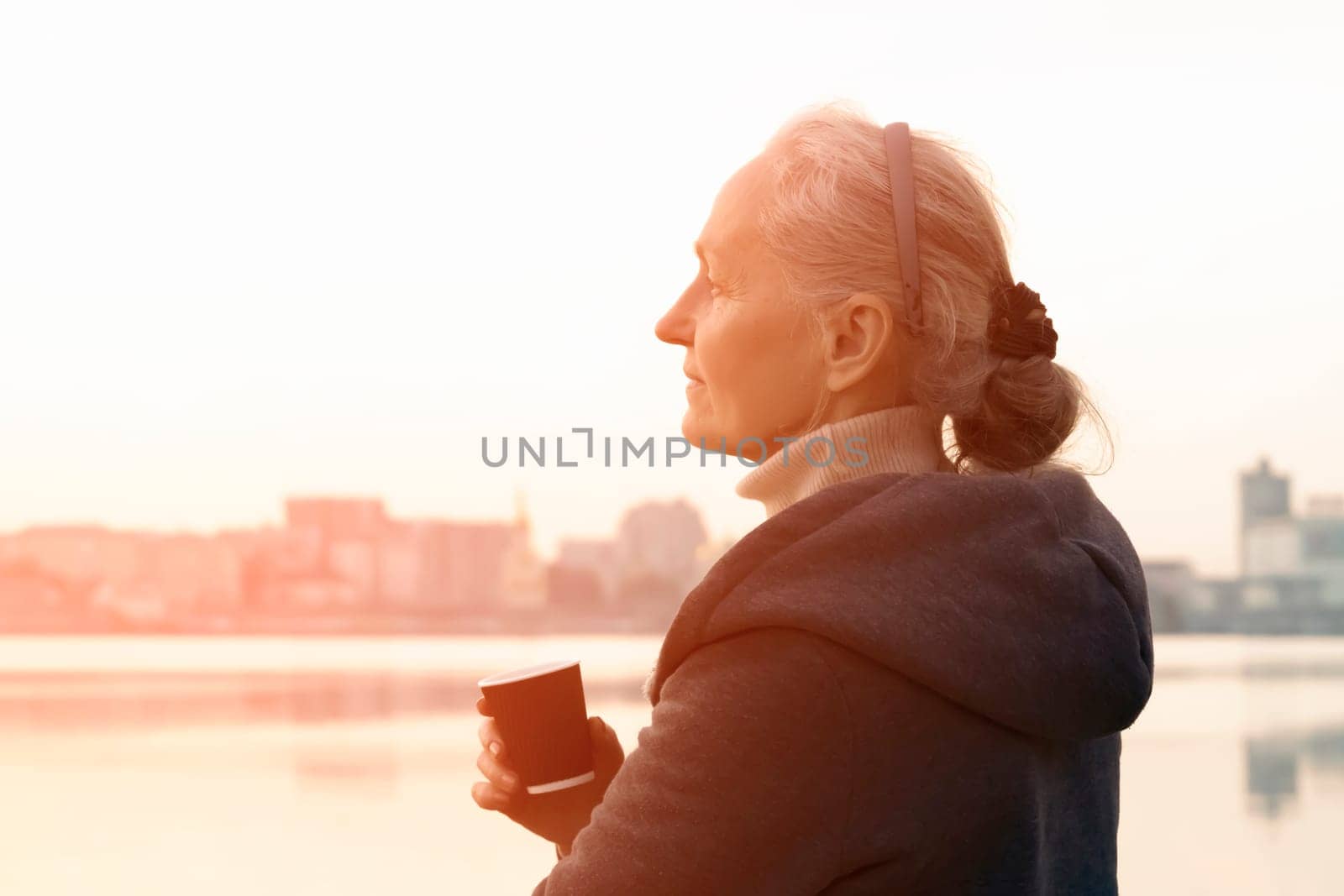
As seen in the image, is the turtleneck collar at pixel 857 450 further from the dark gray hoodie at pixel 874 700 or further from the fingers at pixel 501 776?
the fingers at pixel 501 776

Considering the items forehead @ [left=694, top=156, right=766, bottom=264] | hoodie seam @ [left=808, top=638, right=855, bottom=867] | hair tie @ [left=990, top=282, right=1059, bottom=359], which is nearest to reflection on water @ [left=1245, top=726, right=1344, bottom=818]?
hair tie @ [left=990, top=282, right=1059, bottom=359]

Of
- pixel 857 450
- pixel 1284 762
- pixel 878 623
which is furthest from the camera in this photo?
pixel 1284 762

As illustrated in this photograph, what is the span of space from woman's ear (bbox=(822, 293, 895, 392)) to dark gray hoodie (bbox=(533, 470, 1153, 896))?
0.53 feet

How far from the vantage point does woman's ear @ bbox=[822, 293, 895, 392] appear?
3.22ft

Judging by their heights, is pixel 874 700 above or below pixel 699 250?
below

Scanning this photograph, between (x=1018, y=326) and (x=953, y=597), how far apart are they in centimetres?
31

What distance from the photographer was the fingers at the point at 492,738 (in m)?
1.03

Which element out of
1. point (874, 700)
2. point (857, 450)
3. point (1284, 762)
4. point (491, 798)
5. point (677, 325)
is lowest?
point (1284, 762)

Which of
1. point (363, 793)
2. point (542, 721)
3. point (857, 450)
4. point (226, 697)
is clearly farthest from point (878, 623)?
point (226, 697)

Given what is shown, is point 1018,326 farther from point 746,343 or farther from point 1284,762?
point 1284,762

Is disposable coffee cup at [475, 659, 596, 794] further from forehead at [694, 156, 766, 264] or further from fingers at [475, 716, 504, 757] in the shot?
forehead at [694, 156, 766, 264]

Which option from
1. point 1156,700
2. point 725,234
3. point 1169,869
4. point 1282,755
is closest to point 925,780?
point 725,234

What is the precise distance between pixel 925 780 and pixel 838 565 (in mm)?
135

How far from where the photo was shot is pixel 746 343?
40.0 inches
